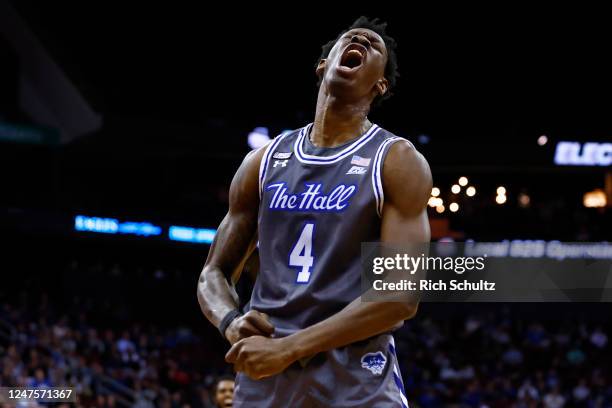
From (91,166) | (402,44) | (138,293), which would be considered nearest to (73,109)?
(91,166)

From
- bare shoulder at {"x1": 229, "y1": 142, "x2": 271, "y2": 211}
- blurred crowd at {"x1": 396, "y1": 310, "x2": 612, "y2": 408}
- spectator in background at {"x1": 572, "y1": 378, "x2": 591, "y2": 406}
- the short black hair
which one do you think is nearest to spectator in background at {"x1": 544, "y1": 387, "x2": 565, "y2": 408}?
blurred crowd at {"x1": 396, "y1": 310, "x2": 612, "y2": 408}

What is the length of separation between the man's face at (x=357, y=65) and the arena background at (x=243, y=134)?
52.4 ft

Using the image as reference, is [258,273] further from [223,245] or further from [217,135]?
[217,135]

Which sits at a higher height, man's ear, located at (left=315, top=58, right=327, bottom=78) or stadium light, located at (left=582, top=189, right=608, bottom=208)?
stadium light, located at (left=582, top=189, right=608, bottom=208)

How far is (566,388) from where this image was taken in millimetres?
18266

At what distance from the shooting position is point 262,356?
9.80 feet

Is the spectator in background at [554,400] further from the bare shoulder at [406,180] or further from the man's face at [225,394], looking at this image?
the bare shoulder at [406,180]

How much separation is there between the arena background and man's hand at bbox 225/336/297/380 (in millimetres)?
16303

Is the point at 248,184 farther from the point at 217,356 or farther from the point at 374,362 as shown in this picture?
the point at 217,356

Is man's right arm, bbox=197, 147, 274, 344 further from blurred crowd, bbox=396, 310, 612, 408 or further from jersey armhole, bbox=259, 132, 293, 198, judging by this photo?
blurred crowd, bbox=396, 310, 612, 408

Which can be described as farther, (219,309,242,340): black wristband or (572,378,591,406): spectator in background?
(572,378,591,406): spectator in background

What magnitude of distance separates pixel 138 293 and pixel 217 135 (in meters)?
5.01

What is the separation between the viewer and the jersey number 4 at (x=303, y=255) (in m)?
3.20

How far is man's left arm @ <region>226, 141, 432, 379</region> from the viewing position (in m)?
2.99
